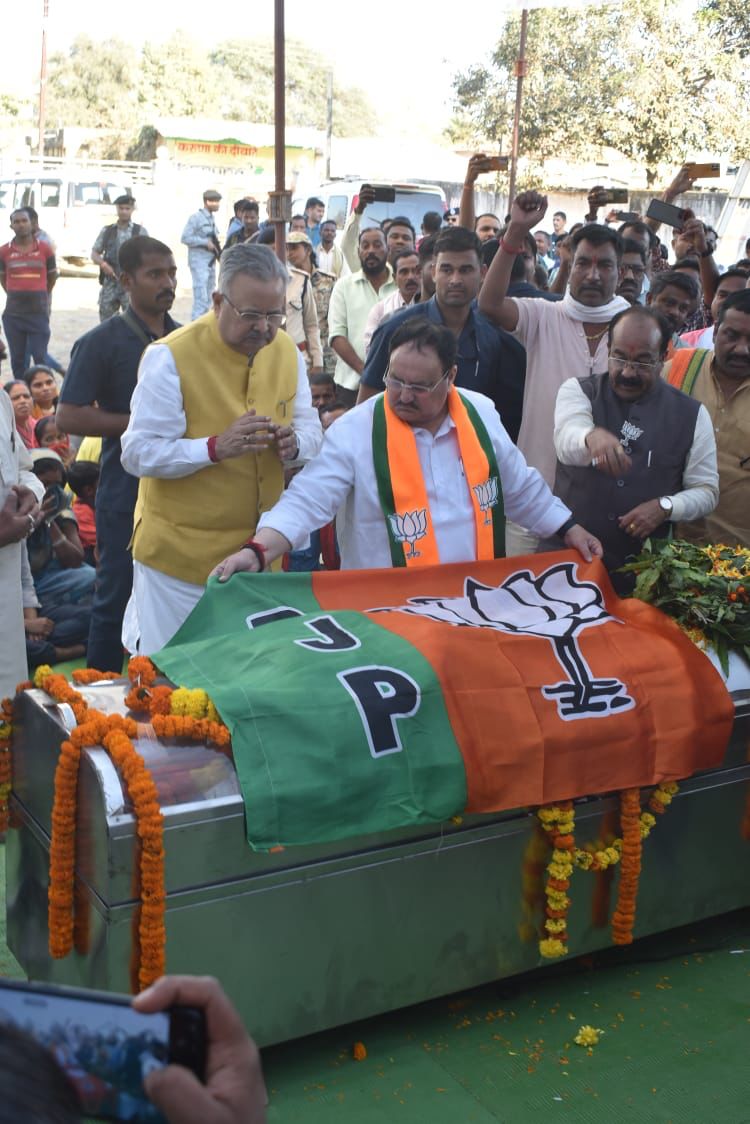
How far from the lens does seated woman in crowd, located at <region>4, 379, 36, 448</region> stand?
8.08 metres

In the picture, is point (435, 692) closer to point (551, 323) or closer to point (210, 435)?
point (210, 435)

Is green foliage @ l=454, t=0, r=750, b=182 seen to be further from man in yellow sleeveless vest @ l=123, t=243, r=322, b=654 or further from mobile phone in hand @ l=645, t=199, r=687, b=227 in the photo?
man in yellow sleeveless vest @ l=123, t=243, r=322, b=654

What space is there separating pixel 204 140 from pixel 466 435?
120ft

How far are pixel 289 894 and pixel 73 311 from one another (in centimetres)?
1780

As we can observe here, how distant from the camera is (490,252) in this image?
7234mm

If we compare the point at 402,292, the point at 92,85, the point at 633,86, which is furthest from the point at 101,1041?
the point at 92,85

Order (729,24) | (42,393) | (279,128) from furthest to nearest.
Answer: (729,24), (42,393), (279,128)

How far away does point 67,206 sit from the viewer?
24203mm

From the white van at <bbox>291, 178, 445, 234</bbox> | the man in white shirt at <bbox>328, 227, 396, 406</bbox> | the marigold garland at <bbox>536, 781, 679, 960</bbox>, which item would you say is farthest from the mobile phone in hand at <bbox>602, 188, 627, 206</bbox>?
the white van at <bbox>291, 178, 445, 234</bbox>

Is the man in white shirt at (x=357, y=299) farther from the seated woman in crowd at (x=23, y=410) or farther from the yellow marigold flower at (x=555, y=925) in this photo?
the yellow marigold flower at (x=555, y=925)

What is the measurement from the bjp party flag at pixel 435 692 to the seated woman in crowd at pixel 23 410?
498cm

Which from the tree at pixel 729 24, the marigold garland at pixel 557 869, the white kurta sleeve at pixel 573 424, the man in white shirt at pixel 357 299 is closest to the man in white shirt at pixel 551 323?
the white kurta sleeve at pixel 573 424

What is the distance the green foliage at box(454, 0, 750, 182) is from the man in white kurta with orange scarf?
1166 inches

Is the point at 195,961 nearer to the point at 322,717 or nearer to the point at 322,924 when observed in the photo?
the point at 322,924
